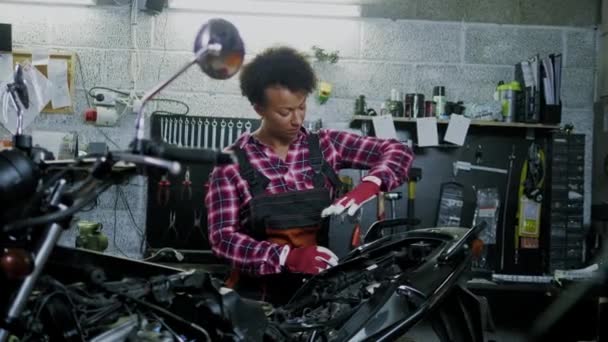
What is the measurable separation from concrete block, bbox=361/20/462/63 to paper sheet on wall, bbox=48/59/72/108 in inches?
66.0

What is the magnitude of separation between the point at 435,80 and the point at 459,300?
2.14 metres

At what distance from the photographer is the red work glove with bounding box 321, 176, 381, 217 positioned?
187 cm

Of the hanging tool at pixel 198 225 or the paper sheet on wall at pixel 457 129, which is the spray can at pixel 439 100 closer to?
Answer: the paper sheet on wall at pixel 457 129

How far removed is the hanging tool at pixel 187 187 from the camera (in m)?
3.51

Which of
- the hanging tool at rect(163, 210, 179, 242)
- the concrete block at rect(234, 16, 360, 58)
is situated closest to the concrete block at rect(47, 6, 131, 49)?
the concrete block at rect(234, 16, 360, 58)

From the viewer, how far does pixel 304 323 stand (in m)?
1.49

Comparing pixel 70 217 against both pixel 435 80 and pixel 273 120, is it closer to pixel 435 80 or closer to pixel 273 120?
pixel 273 120

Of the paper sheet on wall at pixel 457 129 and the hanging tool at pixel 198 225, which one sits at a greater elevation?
the paper sheet on wall at pixel 457 129

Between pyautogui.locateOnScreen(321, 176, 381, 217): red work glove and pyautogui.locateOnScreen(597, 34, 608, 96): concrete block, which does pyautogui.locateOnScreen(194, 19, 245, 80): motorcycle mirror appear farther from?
pyautogui.locateOnScreen(597, 34, 608, 96): concrete block

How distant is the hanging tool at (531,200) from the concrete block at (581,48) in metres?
0.58

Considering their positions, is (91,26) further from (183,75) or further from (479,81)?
(479,81)

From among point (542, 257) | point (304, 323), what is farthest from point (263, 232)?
point (542, 257)

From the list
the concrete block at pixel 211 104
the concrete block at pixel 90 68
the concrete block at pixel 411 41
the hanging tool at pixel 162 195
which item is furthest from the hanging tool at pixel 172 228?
the concrete block at pixel 411 41

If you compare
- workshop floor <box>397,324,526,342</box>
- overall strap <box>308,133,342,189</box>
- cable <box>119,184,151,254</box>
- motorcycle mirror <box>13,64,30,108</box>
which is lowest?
workshop floor <box>397,324,526,342</box>
